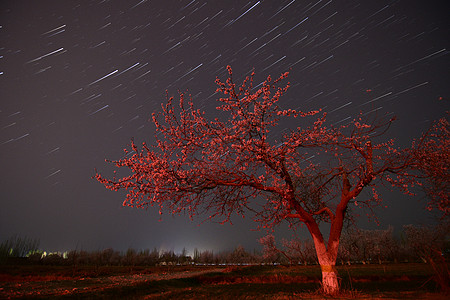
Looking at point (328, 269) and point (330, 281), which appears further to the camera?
point (328, 269)

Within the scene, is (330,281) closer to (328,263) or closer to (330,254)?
(328,263)

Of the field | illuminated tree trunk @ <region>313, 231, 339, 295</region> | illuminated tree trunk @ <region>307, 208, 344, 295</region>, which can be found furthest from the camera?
the field

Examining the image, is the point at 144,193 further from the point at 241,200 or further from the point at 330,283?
the point at 330,283

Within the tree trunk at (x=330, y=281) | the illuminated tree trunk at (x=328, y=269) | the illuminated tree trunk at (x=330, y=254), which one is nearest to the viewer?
the tree trunk at (x=330, y=281)

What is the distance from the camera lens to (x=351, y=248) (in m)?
86.9

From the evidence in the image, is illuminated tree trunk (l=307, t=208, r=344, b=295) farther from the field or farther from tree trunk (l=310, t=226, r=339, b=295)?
the field

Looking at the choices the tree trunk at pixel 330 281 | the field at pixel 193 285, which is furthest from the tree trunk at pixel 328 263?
the field at pixel 193 285

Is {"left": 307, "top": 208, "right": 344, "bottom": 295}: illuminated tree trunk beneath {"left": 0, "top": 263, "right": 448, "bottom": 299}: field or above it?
above

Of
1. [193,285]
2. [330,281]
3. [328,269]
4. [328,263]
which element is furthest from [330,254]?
[193,285]

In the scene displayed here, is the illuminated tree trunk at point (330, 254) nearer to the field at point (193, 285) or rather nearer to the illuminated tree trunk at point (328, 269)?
the illuminated tree trunk at point (328, 269)

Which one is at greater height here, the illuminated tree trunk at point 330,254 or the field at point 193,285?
the illuminated tree trunk at point 330,254

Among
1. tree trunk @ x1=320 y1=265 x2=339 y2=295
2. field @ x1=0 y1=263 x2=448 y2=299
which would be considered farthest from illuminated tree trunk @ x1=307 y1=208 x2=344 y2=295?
field @ x1=0 y1=263 x2=448 y2=299

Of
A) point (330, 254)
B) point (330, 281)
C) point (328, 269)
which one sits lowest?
point (330, 281)

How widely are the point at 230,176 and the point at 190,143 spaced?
2.62m
